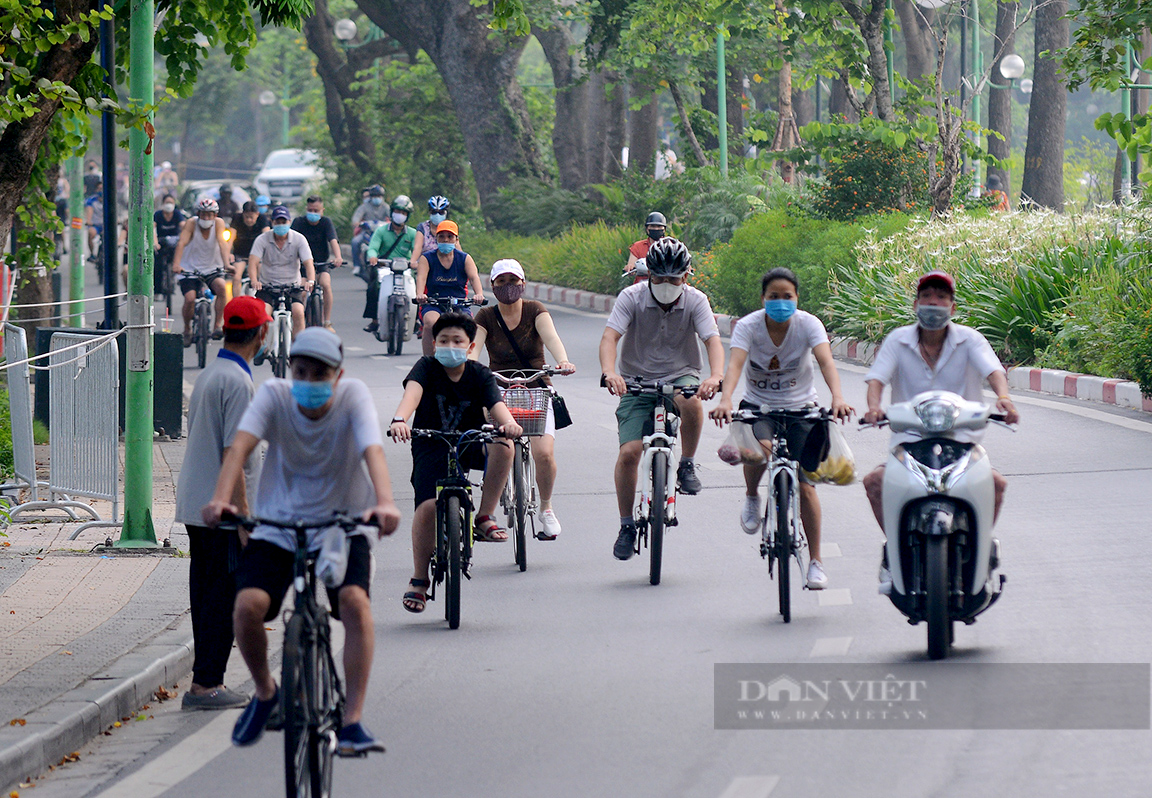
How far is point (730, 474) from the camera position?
12781 millimetres

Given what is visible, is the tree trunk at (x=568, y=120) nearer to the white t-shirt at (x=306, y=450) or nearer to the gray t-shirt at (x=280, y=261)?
the gray t-shirt at (x=280, y=261)

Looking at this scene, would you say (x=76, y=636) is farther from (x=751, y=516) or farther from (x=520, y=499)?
(x=751, y=516)

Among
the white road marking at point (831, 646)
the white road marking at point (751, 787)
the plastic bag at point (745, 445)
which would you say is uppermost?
the plastic bag at point (745, 445)

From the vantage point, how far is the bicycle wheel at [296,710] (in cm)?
507

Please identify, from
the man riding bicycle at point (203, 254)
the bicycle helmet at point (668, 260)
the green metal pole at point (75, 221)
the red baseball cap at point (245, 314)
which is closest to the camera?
the red baseball cap at point (245, 314)

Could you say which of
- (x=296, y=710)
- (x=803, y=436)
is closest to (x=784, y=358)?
(x=803, y=436)

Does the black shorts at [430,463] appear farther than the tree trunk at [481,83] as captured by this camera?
No

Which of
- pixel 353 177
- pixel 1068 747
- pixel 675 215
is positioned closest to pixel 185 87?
pixel 1068 747

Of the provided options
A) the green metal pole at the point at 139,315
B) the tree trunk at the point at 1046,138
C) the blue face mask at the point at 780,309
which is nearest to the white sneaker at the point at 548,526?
the blue face mask at the point at 780,309

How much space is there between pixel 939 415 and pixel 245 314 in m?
2.79

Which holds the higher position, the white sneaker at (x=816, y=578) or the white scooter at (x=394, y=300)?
the white scooter at (x=394, y=300)

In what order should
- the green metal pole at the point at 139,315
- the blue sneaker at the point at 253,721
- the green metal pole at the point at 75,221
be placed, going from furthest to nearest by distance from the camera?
the green metal pole at the point at 75,221
the green metal pole at the point at 139,315
the blue sneaker at the point at 253,721

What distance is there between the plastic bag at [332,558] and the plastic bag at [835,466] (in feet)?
11.3

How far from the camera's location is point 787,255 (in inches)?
904
